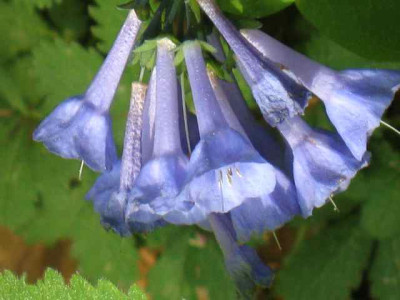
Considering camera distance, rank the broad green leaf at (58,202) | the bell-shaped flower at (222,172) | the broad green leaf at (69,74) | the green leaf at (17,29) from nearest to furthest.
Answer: the bell-shaped flower at (222,172) → the broad green leaf at (69,74) → the broad green leaf at (58,202) → the green leaf at (17,29)

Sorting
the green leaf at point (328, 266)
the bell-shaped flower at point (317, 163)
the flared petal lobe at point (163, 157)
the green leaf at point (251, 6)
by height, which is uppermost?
the green leaf at point (251, 6)

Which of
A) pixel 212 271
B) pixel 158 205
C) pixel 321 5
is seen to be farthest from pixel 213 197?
pixel 212 271

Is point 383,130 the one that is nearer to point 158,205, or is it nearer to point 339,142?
point 339,142

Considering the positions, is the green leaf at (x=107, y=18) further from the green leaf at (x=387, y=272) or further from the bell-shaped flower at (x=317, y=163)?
the green leaf at (x=387, y=272)

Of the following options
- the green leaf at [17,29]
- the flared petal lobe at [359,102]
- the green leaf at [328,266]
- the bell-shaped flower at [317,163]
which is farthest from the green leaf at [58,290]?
the green leaf at [17,29]


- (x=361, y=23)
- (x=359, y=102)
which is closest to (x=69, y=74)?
(x=361, y=23)

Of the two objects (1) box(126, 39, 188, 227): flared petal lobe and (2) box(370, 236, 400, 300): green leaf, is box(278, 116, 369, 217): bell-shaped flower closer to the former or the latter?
(1) box(126, 39, 188, 227): flared petal lobe

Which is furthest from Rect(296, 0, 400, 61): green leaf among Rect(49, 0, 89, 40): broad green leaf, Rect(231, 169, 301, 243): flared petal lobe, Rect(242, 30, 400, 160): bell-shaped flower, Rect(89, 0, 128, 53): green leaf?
Rect(49, 0, 89, 40): broad green leaf

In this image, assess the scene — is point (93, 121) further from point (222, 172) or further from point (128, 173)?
point (222, 172)
